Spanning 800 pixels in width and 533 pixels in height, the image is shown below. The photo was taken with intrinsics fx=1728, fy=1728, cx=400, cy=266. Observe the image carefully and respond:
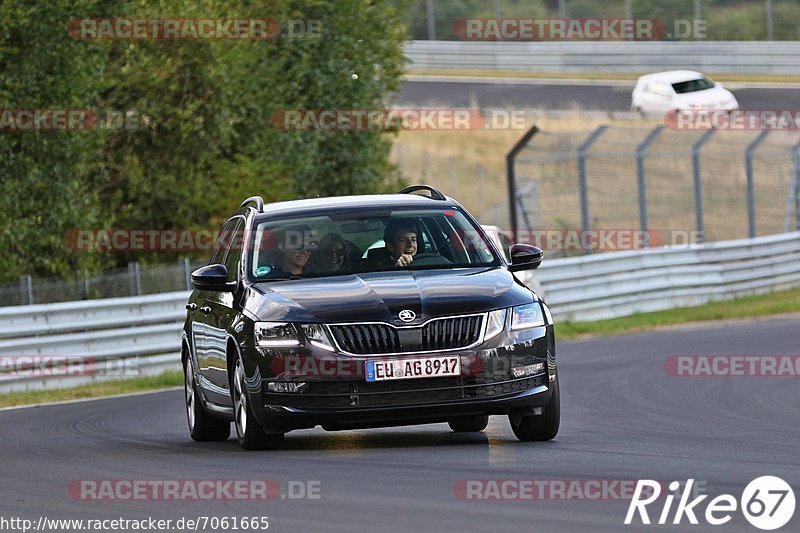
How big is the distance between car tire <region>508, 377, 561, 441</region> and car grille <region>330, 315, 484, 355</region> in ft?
2.51

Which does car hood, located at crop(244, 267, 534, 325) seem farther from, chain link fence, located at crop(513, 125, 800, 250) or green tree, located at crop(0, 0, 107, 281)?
chain link fence, located at crop(513, 125, 800, 250)

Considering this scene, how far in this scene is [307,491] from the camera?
8.18 m

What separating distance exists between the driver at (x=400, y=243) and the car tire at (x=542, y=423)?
121 cm

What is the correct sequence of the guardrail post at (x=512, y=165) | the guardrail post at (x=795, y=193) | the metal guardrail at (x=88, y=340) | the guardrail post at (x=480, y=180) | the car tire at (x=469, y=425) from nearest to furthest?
the car tire at (x=469, y=425)
the metal guardrail at (x=88, y=340)
the guardrail post at (x=512, y=165)
the guardrail post at (x=795, y=193)
the guardrail post at (x=480, y=180)

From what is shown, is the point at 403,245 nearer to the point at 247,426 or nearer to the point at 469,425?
the point at 469,425

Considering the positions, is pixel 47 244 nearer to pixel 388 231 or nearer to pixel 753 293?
pixel 753 293

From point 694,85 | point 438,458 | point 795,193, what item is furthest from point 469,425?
point 694,85

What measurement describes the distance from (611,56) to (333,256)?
40.5m

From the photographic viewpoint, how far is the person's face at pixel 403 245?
10781 mm

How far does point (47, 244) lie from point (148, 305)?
5432 mm

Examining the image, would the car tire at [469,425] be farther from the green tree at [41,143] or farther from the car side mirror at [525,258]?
the green tree at [41,143]

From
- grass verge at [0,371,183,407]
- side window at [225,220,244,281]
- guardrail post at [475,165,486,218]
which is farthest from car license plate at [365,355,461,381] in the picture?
guardrail post at [475,165,486,218]

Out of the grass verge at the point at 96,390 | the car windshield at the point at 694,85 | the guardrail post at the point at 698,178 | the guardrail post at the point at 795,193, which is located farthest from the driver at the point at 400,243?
the car windshield at the point at 694,85

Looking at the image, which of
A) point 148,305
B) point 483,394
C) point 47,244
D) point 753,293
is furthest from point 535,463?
point 753,293
